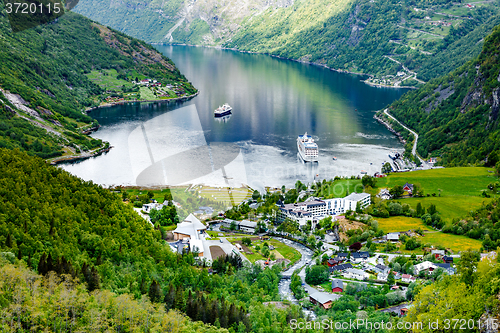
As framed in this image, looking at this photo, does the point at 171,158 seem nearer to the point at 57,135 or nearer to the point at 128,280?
the point at 57,135

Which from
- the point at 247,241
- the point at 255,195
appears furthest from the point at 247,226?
the point at 255,195

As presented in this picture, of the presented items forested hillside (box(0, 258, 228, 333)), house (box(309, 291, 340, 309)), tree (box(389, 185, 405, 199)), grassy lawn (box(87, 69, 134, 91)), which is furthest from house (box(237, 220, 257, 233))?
grassy lawn (box(87, 69, 134, 91))

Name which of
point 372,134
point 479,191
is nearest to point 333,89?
point 372,134

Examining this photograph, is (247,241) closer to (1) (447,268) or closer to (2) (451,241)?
(1) (447,268)

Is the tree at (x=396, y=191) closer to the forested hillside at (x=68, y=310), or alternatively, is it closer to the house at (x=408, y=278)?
the house at (x=408, y=278)

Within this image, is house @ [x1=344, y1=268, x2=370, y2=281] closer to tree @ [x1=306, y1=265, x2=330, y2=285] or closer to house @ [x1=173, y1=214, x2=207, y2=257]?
tree @ [x1=306, y1=265, x2=330, y2=285]

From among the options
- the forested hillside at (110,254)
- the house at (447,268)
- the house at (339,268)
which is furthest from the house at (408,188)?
the forested hillside at (110,254)

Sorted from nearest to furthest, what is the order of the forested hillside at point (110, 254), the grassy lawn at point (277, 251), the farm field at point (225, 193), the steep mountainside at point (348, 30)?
the forested hillside at point (110, 254)
the grassy lawn at point (277, 251)
the farm field at point (225, 193)
the steep mountainside at point (348, 30)
